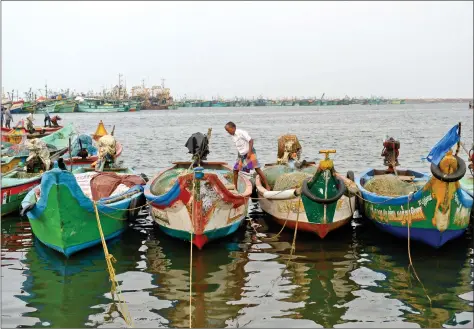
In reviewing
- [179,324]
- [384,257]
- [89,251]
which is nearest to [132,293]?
[179,324]

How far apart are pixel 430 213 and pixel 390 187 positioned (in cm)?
203

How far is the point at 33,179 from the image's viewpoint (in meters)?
13.5

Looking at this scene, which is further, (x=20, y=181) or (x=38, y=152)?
Result: (x=38, y=152)

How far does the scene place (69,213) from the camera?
960 cm

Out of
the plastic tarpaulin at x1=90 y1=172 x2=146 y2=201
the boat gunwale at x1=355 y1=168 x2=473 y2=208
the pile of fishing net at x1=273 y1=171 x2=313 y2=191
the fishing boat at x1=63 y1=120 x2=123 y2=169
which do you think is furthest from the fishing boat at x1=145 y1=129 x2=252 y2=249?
the fishing boat at x1=63 y1=120 x2=123 y2=169

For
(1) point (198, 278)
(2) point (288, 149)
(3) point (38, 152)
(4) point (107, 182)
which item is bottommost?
(1) point (198, 278)

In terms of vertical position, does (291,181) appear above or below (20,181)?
above

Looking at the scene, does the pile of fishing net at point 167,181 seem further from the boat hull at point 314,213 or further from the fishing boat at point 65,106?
the fishing boat at point 65,106

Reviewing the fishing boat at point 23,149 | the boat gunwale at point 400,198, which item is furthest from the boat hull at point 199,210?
the fishing boat at point 23,149

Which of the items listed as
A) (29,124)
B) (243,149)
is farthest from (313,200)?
(29,124)

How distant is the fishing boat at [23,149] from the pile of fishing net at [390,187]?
423 inches

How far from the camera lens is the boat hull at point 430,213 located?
9.36 metres

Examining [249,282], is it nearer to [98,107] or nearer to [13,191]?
[13,191]

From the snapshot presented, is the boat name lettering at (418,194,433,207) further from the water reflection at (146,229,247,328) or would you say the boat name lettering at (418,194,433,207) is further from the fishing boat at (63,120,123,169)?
the fishing boat at (63,120,123,169)
